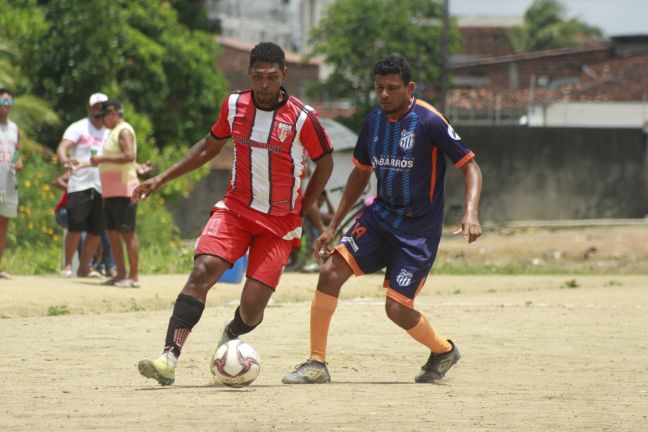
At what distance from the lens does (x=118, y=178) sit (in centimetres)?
1367

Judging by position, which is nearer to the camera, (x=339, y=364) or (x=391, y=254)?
(x=391, y=254)

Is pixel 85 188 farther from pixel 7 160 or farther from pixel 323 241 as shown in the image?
pixel 323 241

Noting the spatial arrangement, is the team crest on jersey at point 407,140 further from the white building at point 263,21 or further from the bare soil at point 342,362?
the white building at point 263,21

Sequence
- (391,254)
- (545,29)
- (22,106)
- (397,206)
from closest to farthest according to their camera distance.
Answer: (397,206) → (391,254) → (22,106) → (545,29)

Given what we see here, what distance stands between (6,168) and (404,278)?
704 cm

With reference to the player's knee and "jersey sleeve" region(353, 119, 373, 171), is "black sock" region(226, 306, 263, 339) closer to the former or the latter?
the player's knee

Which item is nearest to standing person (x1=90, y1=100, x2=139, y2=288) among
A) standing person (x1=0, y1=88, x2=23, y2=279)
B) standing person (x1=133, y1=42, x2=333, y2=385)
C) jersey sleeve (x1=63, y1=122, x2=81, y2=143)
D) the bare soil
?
the bare soil

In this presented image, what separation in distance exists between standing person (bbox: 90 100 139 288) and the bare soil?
0.56 metres

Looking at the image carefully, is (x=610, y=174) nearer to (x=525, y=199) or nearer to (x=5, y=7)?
(x=525, y=199)

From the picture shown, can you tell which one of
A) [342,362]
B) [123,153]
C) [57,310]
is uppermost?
[123,153]

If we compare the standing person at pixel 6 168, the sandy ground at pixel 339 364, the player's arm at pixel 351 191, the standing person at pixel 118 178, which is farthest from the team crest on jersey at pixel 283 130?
the standing person at pixel 6 168

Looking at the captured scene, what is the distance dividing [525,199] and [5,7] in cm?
1231

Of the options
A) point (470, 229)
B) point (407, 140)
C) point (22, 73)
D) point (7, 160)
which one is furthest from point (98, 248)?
point (22, 73)

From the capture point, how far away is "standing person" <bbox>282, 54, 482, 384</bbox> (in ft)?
26.8
